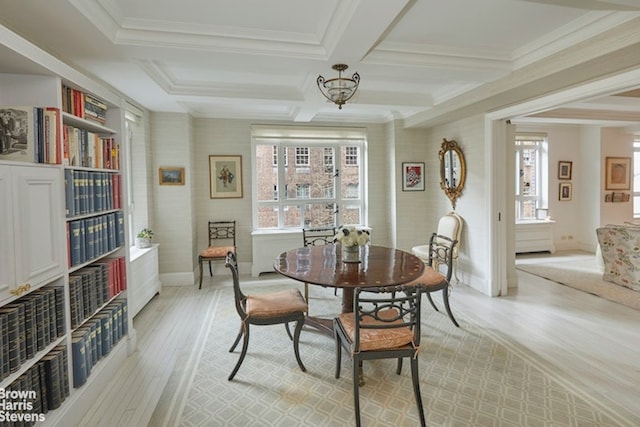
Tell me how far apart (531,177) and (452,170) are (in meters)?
3.08

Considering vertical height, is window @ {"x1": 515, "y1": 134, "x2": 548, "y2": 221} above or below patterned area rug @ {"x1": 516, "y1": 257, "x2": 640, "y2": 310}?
above

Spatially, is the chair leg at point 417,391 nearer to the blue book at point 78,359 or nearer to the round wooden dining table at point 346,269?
the round wooden dining table at point 346,269

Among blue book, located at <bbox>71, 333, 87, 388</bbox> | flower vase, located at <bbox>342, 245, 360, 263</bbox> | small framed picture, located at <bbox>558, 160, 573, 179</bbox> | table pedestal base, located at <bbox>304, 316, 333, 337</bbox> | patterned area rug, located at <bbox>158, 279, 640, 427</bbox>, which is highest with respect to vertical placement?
small framed picture, located at <bbox>558, 160, 573, 179</bbox>

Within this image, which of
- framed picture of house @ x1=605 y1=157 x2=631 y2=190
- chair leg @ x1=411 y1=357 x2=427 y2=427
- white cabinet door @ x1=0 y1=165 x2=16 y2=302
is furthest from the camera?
framed picture of house @ x1=605 y1=157 x2=631 y2=190

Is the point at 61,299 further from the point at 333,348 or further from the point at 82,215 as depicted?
the point at 333,348

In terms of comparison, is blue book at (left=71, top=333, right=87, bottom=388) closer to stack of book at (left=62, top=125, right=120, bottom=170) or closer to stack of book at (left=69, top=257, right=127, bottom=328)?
stack of book at (left=69, top=257, right=127, bottom=328)

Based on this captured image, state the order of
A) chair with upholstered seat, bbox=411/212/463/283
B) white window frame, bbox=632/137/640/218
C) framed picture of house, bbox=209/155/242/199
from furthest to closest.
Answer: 1. white window frame, bbox=632/137/640/218
2. framed picture of house, bbox=209/155/242/199
3. chair with upholstered seat, bbox=411/212/463/283

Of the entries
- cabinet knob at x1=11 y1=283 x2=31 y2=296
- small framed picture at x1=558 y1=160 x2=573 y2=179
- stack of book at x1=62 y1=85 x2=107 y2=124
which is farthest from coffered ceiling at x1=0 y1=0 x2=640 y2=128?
small framed picture at x1=558 y1=160 x2=573 y2=179

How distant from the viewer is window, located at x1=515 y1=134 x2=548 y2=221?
6.87 meters

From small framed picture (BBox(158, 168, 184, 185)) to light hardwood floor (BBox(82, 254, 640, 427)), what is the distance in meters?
1.49

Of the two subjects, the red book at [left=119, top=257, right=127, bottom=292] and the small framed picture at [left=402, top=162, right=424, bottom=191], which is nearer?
the red book at [left=119, top=257, right=127, bottom=292]

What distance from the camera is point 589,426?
77.7 inches

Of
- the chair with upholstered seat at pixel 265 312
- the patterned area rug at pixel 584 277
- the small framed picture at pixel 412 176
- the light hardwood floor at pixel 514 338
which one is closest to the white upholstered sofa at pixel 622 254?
the patterned area rug at pixel 584 277

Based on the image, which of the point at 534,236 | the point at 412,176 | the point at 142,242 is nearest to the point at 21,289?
the point at 142,242
